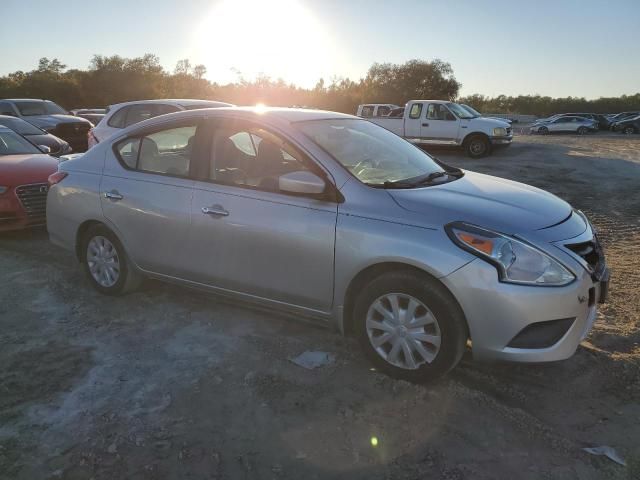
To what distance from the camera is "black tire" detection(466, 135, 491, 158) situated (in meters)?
16.7

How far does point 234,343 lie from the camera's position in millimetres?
3947

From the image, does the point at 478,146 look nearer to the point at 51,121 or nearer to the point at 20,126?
the point at 20,126

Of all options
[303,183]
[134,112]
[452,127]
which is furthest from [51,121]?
[303,183]

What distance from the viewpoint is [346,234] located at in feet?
11.0

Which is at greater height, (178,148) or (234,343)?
(178,148)

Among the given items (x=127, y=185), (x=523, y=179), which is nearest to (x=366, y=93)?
(x=523, y=179)

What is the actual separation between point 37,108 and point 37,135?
19.1 feet

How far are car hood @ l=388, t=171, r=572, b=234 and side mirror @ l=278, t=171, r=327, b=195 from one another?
0.46 metres

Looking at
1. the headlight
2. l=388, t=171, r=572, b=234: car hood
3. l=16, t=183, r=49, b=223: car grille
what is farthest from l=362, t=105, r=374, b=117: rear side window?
the headlight

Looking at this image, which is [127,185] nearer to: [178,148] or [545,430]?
[178,148]

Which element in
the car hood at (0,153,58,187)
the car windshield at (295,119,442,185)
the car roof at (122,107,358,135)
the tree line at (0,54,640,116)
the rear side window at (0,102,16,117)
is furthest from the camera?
the tree line at (0,54,640,116)

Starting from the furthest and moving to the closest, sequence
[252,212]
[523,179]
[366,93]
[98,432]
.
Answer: [366,93]
[523,179]
[252,212]
[98,432]

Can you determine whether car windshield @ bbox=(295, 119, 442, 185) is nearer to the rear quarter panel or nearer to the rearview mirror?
the rearview mirror

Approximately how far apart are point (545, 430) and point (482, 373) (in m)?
0.63
